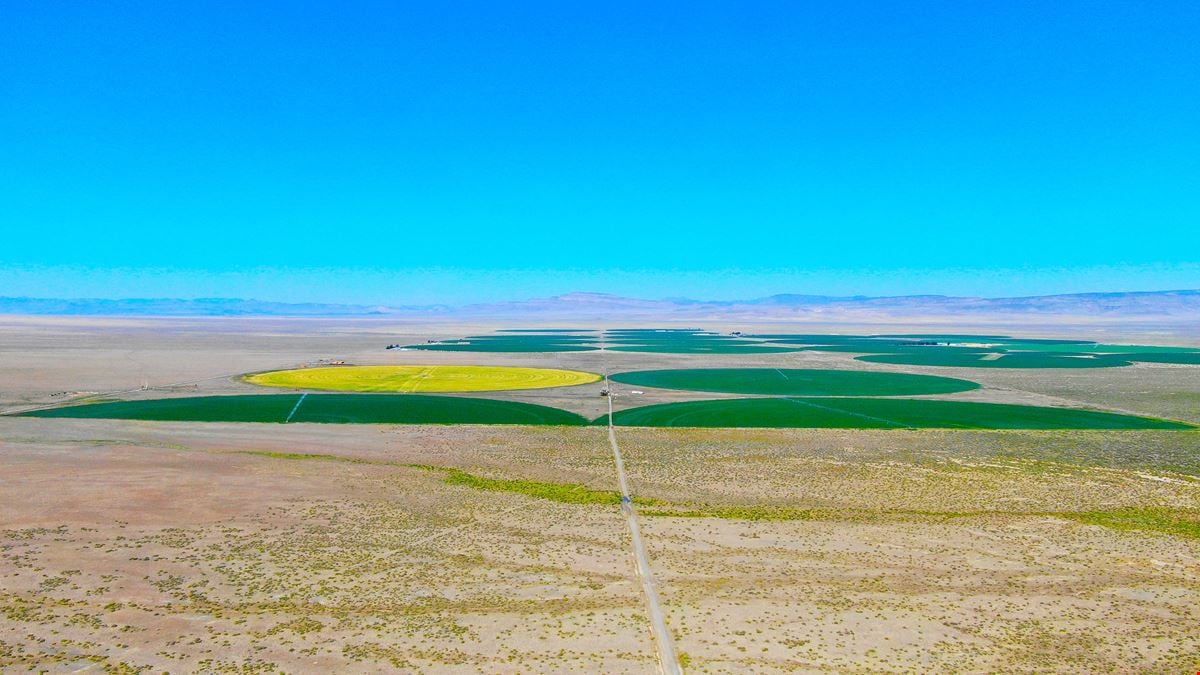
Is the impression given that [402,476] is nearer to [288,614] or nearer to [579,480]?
[579,480]

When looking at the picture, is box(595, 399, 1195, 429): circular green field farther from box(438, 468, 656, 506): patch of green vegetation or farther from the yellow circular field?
the yellow circular field

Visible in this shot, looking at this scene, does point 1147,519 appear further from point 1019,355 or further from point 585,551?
point 1019,355

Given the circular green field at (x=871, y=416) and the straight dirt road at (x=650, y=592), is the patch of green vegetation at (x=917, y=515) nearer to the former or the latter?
the straight dirt road at (x=650, y=592)

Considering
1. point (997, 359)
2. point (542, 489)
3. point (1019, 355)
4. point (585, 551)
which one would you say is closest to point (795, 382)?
point (542, 489)

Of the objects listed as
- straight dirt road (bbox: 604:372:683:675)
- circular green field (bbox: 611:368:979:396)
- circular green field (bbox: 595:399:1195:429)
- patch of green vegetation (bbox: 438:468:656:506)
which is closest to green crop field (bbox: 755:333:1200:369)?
circular green field (bbox: 611:368:979:396)

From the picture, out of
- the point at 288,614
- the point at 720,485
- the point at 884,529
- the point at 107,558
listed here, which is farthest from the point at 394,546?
the point at 884,529
